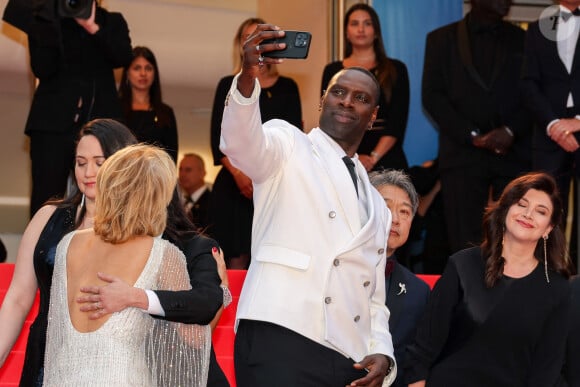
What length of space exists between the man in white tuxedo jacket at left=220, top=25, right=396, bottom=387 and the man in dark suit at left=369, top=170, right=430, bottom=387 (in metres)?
1.10

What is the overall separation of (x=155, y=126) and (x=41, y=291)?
3.68 metres

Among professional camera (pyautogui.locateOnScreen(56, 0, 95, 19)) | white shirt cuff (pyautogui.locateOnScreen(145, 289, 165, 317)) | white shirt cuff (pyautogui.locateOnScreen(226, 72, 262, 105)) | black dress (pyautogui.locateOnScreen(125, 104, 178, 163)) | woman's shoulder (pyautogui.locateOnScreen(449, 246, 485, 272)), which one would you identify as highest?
professional camera (pyautogui.locateOnScreen(56, 0, 95, 19))

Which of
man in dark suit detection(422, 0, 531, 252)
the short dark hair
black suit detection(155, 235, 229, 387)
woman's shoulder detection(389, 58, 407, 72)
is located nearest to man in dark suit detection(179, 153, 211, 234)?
woman's shoulder detection(389, 58, 407, 72)

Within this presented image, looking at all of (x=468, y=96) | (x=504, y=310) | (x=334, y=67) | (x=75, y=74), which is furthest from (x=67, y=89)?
(x=504, y=310)

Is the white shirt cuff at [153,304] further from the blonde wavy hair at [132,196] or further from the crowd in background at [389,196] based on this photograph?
the blonde wavy hair at [132,196]

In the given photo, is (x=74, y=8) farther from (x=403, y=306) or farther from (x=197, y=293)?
(x=197, y=293)

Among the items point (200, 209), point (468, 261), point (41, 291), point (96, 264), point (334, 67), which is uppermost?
point (334, 67)

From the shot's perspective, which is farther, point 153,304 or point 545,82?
point 545,82

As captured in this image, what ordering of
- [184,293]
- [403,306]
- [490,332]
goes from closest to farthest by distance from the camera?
[184,293] → [490,332] → [403,306]

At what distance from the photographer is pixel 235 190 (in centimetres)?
791

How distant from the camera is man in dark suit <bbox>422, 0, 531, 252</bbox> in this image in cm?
764

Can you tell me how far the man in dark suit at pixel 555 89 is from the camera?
7.35 m

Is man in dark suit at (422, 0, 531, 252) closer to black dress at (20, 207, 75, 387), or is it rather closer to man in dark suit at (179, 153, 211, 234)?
man in dark suit at (179, 153, 211, 234)

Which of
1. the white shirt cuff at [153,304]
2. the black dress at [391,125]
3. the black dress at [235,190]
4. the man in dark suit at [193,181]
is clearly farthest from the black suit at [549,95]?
the white shirt cuff at [153,304]
